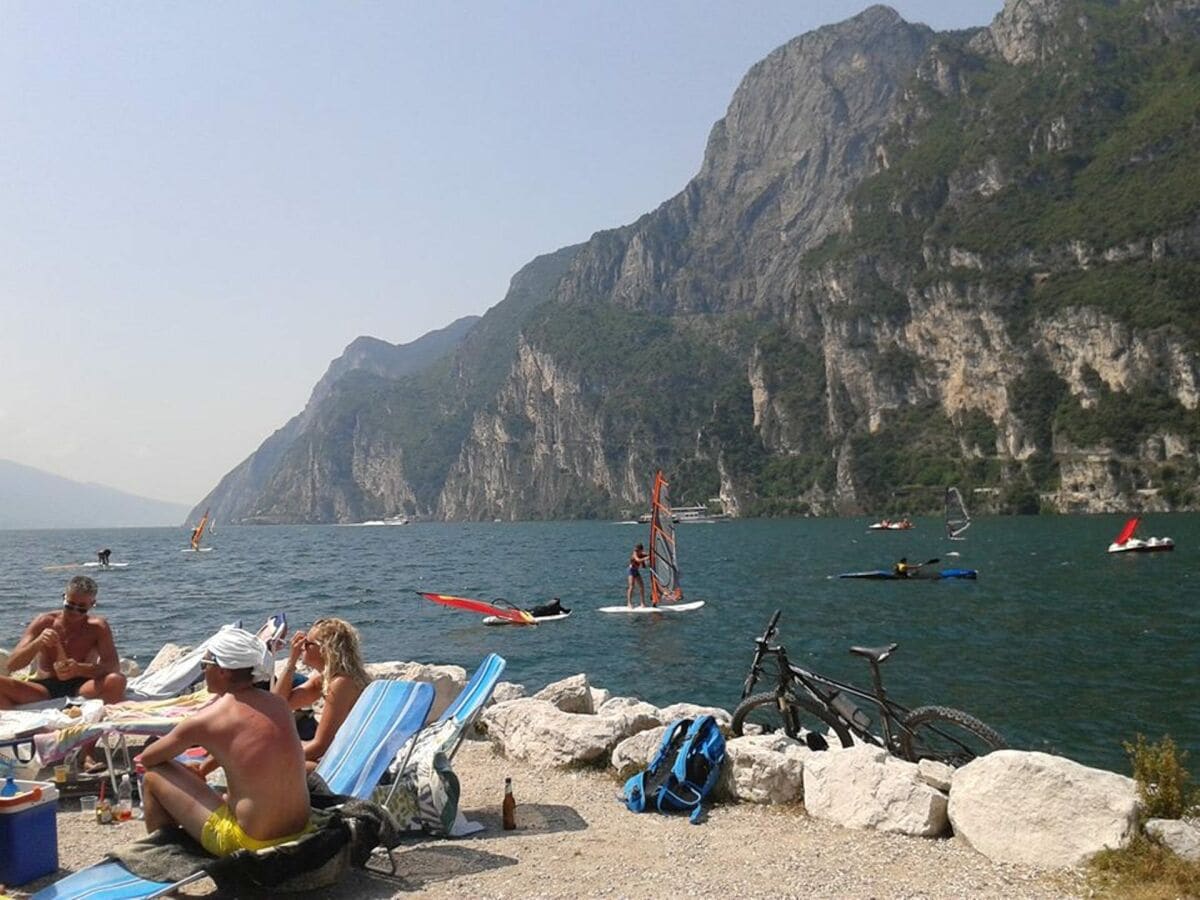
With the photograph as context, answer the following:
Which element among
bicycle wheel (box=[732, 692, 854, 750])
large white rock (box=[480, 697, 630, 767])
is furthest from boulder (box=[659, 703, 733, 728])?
large white rock (box=[480, 697, 630, 767])

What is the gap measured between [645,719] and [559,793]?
134cm

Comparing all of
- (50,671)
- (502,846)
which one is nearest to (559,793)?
(502,846)

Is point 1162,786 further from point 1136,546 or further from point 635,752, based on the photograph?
point 1136,546

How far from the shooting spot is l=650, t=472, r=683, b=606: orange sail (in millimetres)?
27203

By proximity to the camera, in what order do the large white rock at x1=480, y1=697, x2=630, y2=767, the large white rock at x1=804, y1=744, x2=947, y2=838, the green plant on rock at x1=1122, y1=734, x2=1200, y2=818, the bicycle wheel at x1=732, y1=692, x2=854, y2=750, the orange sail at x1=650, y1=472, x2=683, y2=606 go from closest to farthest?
the green plant on rock at x1=1122, y1=734, x2=1200, y2=818, the large white rock at x1=804, y1=744, x2=947, y2=838, the large white rock at x1=480, y1=697, x2=630, y2=767, the bicycle wheel at x1=732, y1=692, x2=854, y2=750, the orange sail at x1=650, y1=472, x2=683, y2=606

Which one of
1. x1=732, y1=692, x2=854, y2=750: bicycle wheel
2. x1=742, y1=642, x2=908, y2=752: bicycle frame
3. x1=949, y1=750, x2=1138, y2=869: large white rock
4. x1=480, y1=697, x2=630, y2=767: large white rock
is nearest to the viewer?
x1=949, y1=750, x2=1138, y2=869: large white rock

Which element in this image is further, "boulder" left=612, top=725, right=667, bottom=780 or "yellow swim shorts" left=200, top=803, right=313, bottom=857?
"boulder" left=612, top=725, right=667, bottom=780

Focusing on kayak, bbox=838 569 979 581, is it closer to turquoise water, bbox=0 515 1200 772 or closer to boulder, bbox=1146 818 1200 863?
turquoise water, bbox=0 515 1200 772

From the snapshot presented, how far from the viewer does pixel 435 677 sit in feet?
36.6

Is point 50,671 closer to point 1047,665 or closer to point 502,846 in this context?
point 502,846

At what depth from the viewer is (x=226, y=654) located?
4.80 meters

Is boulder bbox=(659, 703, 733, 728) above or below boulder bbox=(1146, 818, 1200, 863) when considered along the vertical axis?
below

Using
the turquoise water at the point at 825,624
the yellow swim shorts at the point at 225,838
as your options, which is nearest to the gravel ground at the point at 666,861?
the yellow swim shorts at the point at 225,838

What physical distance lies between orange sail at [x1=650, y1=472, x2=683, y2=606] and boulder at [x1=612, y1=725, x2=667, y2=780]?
747 inches
